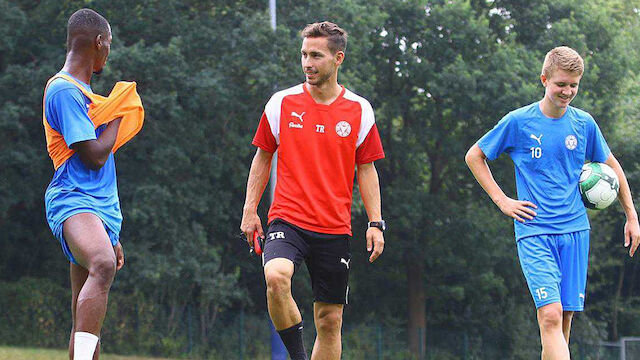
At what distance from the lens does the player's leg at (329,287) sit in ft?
21.7

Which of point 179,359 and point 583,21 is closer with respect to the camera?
point 179,359

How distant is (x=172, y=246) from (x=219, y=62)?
222 inches

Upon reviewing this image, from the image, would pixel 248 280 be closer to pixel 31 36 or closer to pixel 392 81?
pixel 392 81

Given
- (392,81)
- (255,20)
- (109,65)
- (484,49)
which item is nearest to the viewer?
(109,65)

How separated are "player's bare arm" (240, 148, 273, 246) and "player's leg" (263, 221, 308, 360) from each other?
0.14 m

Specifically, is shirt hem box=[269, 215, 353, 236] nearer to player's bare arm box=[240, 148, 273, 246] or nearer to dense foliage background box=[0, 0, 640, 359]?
player's bare arm box=[240, 148, 273, 246]

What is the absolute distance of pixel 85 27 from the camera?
19.9 ft

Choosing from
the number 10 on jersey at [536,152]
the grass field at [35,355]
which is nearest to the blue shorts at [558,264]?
the number 10 on jersey at [536,152]

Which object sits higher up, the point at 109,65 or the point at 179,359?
the point at 109,65

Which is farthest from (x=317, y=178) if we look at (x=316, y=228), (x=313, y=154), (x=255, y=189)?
(x=255, y=189)

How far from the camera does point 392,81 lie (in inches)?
1304

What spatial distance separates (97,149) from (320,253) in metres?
1.79

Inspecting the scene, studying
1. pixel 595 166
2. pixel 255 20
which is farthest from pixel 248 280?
pixel 595 166

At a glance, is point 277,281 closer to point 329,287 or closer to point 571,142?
point 329,287
